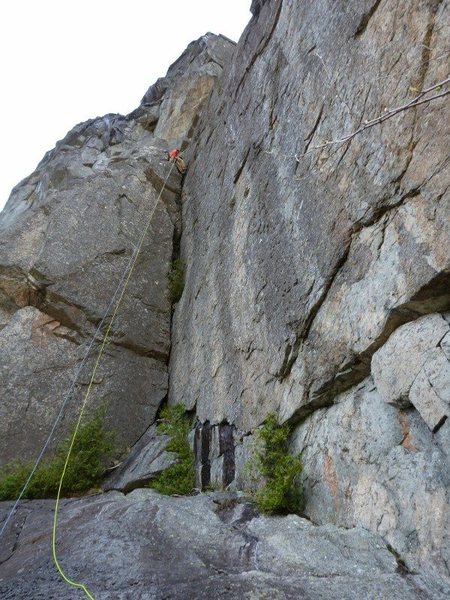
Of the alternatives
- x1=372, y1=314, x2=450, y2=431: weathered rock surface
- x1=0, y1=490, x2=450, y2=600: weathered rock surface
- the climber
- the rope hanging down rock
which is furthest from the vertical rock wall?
the climber

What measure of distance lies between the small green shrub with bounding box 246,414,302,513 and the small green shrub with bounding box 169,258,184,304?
5.04m

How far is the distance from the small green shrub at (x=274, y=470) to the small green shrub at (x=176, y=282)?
5.04 m

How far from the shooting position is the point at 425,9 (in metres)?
3.76

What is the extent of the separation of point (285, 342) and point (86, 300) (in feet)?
17.1

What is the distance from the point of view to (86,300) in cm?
911

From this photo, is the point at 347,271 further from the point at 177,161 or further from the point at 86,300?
the point at 177,161

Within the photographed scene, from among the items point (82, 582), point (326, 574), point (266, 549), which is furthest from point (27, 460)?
point (326, 574)

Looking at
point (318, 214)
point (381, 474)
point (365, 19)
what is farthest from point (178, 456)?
point (365, 19)

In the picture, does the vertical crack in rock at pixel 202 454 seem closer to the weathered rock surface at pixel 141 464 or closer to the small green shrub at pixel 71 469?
the weathered rock surface at pixel 141 464

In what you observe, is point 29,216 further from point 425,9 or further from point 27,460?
point 425,9

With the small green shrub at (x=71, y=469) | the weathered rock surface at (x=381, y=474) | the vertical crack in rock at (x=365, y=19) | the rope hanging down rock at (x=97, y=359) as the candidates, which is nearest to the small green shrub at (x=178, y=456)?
the small green shrub at (x=71, y=469)

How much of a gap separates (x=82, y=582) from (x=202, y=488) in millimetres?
2590

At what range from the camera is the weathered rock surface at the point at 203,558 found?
3127 mm

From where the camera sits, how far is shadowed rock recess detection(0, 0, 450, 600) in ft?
10.8
